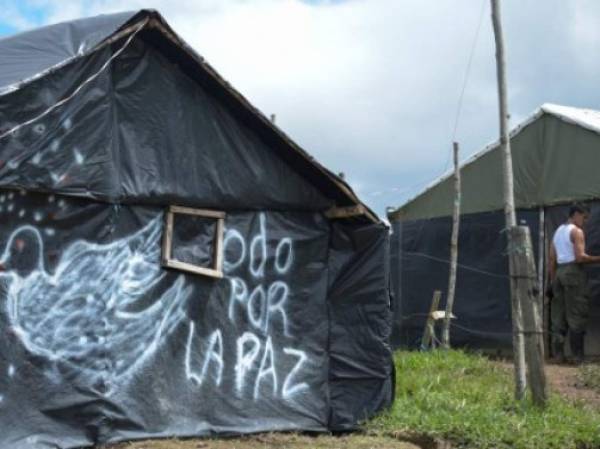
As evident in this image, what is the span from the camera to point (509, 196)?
29.0 ft

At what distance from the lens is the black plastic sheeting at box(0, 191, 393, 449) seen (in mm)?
6648

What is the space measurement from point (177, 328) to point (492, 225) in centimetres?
716

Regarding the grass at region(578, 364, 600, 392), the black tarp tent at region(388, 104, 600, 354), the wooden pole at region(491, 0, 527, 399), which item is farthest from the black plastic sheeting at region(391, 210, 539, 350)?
the wooden pole at region(491, 0, 527, 399)

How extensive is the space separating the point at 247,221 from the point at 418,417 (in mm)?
2380

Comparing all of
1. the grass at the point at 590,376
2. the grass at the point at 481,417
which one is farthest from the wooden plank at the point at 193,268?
the grass at the point at 590,376

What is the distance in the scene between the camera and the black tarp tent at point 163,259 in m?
6.66

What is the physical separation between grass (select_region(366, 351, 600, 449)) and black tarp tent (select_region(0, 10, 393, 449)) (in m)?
0.48

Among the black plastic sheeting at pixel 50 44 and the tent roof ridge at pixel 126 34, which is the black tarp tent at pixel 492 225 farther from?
the black plastic sheeting at pixel 50 44

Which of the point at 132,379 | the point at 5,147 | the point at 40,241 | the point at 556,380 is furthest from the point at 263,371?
the point at 556,380

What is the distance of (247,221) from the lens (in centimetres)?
809

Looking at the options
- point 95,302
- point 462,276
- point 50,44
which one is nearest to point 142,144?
point 50,44

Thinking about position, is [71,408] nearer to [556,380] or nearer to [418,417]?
[418,417]

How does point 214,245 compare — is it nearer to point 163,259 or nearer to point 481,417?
point 163,259

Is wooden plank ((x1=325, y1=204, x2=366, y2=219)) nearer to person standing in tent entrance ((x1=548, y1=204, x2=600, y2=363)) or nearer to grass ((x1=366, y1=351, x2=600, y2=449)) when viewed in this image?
grass ((x1=366, y1=351, x2=600, y2=449))
